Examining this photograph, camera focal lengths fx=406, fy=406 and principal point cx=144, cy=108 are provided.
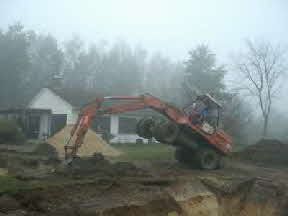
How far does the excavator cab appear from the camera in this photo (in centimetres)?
1457

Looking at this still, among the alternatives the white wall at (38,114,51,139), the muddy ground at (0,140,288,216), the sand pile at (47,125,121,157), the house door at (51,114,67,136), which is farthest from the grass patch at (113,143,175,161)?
the white wall at (38,114,51,139)

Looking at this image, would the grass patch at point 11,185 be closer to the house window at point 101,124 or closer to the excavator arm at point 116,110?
the excavator arm at point 116,110

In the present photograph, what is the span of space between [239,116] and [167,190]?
2900 cm

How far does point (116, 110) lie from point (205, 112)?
3.58 metres

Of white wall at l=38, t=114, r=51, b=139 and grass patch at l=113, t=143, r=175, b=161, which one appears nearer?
grass patch at l=113, t=143, r=175, b=161

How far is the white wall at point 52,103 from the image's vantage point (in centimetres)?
2836

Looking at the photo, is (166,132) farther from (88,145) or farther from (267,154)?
(267,154)

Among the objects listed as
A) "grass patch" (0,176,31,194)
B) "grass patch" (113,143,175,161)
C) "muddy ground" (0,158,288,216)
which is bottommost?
"grass patch" (113,143,175,161)

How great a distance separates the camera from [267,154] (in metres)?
20.0

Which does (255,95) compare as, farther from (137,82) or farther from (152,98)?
(152,98)

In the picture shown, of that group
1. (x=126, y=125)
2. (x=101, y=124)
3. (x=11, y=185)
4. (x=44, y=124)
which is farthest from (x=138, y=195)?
(x=44, y=124)

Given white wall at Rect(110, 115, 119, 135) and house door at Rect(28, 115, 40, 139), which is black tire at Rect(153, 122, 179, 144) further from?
house door at Rect(28, 115, 40, 139)

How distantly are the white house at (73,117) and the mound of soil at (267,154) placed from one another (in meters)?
10.8

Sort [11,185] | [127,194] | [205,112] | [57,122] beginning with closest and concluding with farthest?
[11,185], [127,194], [205,112], [57,122]
